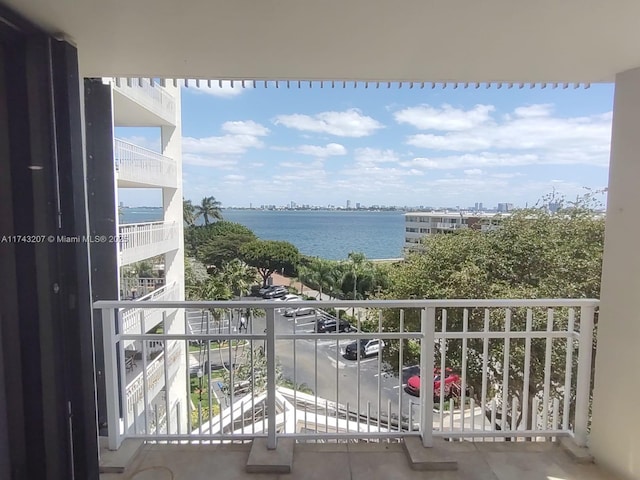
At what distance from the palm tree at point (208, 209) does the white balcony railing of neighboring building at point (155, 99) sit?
13.5 metres

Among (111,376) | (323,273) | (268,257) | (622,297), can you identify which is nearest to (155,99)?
(111,376)

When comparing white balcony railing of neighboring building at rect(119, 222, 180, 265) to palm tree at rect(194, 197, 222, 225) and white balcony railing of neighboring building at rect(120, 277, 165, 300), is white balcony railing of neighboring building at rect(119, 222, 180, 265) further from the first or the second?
palm tree at rect(194, 197, 222, 225)

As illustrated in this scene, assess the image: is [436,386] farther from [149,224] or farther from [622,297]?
[149,224]

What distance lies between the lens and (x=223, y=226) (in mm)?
21641

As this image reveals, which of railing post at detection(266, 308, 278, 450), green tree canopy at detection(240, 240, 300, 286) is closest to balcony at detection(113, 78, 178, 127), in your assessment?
railing post at detection(266, 308, 278, 450)

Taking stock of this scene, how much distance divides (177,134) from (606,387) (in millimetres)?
9822

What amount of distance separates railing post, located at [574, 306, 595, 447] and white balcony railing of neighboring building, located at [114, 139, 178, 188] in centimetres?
687

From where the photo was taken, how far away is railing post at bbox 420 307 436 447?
2.19 meters

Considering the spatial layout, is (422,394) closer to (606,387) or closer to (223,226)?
(606,387)

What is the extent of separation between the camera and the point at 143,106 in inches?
284

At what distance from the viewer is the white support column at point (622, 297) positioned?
191 centimetres

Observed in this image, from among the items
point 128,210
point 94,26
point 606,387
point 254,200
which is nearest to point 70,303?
point 94,26

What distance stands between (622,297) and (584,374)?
2.09ft

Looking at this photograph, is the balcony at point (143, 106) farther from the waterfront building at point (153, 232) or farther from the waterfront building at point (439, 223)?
the waterfront building at point (439, 223)
